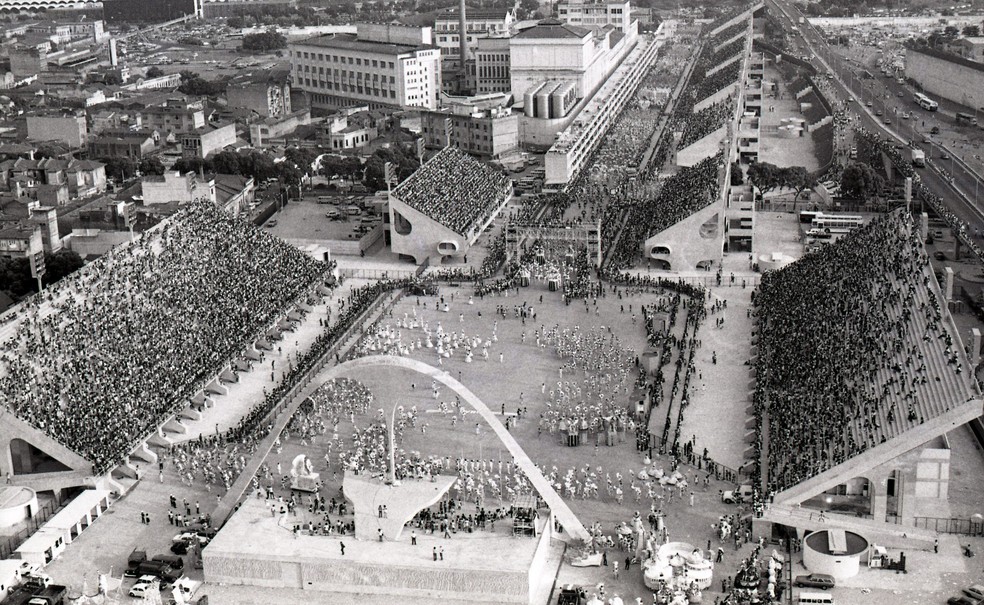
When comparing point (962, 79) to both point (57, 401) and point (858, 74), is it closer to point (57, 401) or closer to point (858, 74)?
point (858, 74)

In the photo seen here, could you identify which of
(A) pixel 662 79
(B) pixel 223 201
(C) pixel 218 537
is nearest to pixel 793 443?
(C) pixel 218 537

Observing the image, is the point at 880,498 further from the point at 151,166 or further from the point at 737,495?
the point at 151,166

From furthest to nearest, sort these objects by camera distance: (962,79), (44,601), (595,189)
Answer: (962,79), (595,189), (44,601)

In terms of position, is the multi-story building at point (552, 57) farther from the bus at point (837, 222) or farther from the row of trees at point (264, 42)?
the row of trees at point (264, 42)

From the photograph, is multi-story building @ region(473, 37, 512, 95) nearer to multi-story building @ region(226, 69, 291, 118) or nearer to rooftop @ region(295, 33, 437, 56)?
rooftop @ region(295, 33, 437, 56)

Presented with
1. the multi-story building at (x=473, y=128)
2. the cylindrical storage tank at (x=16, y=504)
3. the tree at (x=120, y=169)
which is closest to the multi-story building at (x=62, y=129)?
the tree at (x=120, y=169)

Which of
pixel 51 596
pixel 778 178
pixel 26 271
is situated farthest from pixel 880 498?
pixel 778 178
